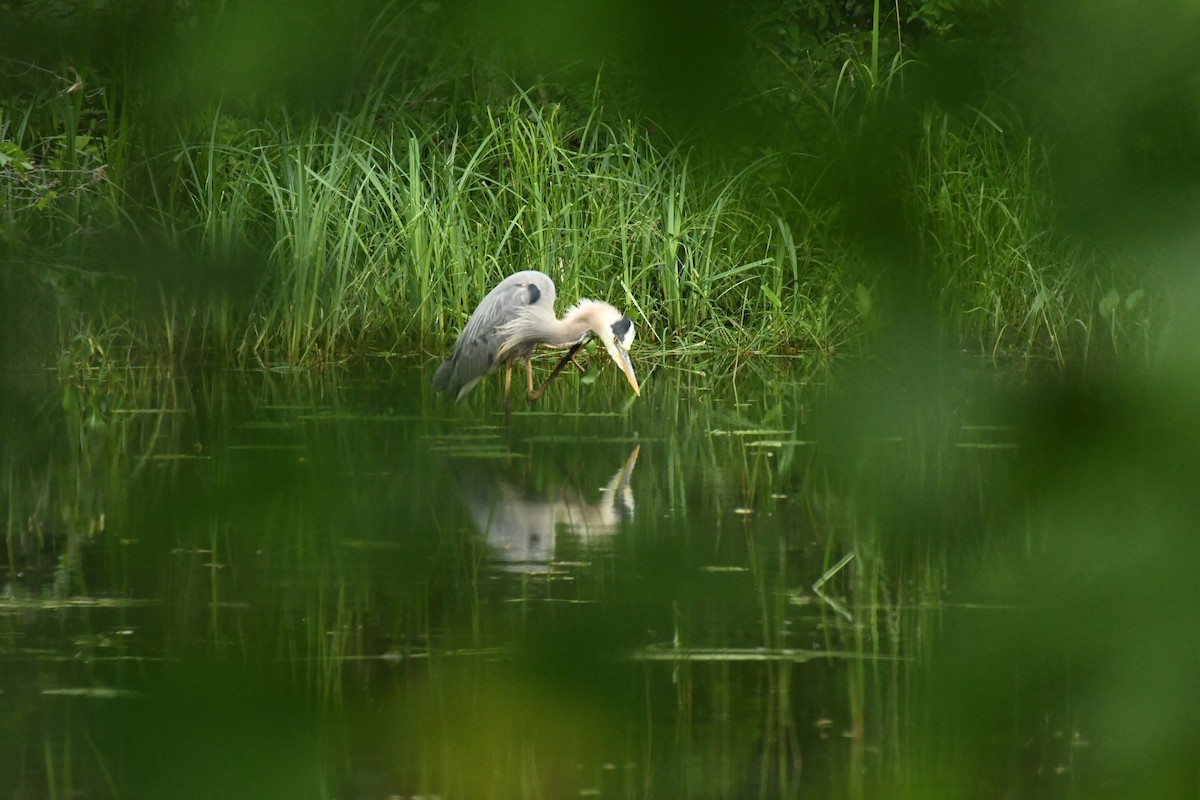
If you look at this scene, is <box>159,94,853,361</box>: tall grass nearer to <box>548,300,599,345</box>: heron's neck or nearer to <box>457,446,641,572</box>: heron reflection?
<box>548,300,599,345</box>: heron's neck

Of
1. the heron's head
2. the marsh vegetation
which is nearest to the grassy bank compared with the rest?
the marsh vegetation

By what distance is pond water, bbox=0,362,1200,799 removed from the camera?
2.25 feet

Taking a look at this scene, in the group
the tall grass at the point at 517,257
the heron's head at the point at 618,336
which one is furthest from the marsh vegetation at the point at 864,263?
the tall grass at the point at 517,257

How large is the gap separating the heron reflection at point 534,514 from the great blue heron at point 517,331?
1.97 meters

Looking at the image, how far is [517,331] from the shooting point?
26.8 ft

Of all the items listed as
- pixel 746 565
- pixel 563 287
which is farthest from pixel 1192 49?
pixel 563 287

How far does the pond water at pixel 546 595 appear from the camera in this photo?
69 cm

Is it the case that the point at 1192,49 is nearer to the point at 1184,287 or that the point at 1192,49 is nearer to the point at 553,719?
the point at 1184,287

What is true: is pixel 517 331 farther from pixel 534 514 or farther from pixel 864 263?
pixel 864 263

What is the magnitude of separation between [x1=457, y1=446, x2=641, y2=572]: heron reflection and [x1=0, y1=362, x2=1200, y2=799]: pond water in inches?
0.8

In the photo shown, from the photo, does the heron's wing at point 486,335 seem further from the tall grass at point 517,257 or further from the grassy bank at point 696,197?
the grassy bank at point 696,197

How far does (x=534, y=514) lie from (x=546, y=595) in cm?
124

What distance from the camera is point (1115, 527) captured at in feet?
2.09

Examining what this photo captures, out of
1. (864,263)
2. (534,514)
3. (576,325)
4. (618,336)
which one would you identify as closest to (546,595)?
(534,514)
